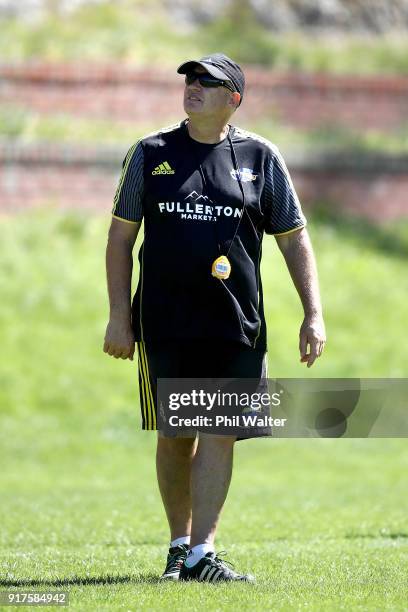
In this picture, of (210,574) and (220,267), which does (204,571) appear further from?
(220,267)

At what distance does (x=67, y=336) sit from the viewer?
17547mm

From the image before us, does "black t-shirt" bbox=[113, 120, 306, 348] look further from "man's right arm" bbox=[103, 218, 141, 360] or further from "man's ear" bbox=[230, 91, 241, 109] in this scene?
"man's ear" bbox=[230, 91, 241, 109]

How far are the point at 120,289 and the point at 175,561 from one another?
1302 millimetres

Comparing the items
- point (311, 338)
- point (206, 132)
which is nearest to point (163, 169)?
point (206, 132)

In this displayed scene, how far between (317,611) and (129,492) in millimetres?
7996

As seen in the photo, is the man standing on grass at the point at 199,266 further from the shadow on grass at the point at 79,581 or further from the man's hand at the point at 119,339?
the shadow on grass at the point at 79,581

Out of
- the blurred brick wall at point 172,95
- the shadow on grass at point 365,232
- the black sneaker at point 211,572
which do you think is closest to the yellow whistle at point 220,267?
the black sneaker at point 211,572

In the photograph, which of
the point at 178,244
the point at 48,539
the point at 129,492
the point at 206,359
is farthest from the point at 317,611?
the point at 129,492

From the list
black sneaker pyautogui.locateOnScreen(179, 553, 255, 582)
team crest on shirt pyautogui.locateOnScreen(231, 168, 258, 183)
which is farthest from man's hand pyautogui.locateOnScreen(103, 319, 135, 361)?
black sneaker pyautogui.locateOnScreen(179, 553, 255, 582)

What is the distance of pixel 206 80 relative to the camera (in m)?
6.12

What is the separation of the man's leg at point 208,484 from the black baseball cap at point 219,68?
5.48 feet

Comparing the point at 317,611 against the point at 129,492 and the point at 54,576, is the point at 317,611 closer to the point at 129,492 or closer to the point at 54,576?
the point at 54,576

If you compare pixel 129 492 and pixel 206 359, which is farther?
pixel 129 492

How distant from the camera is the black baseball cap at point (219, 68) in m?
6.08
